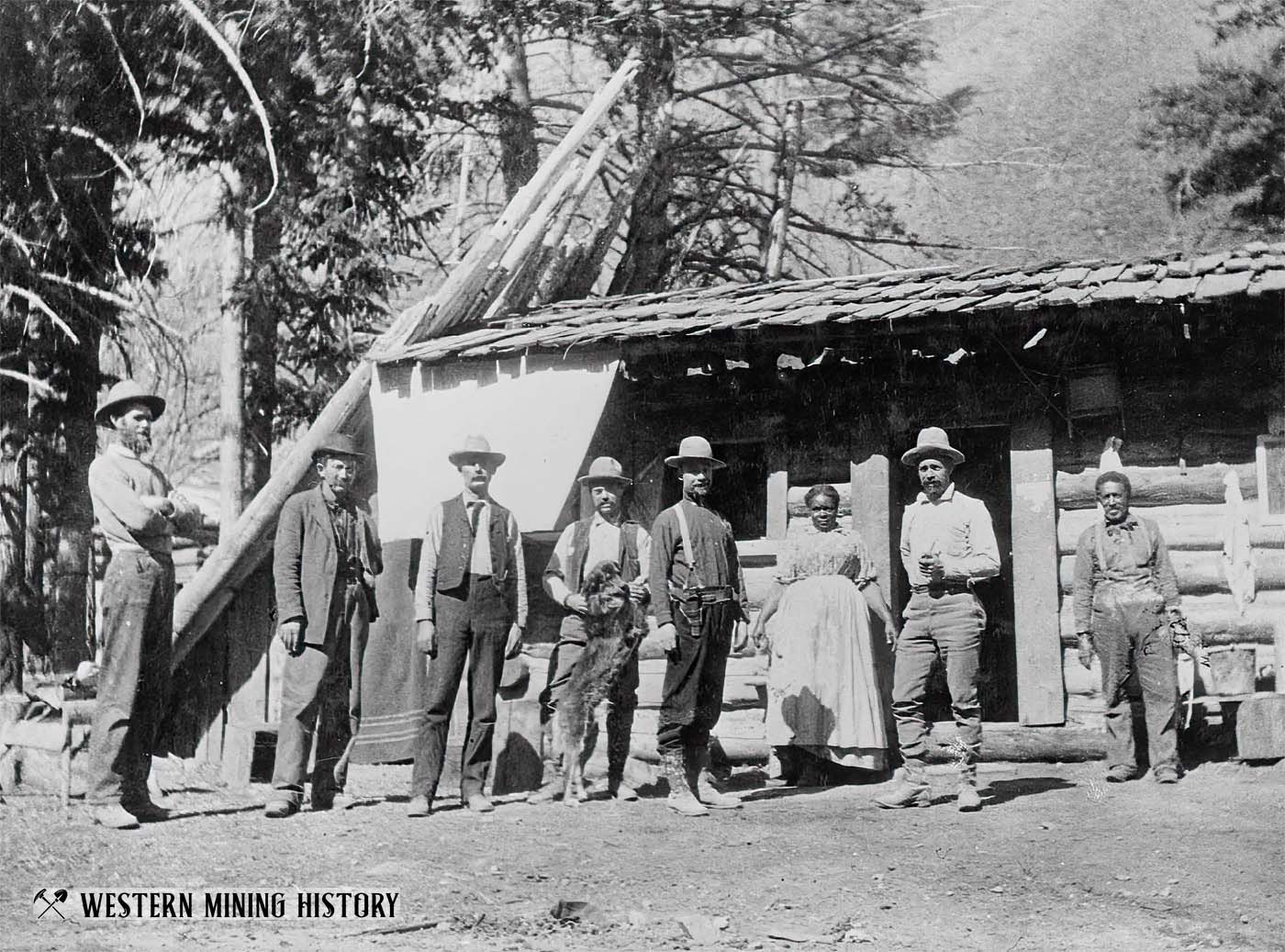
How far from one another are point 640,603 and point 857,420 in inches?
90.2

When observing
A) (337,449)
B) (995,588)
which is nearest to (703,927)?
(337,449)

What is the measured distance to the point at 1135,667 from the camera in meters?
7.25

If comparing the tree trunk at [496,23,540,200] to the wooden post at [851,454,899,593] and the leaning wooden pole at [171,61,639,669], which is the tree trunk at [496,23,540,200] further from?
the wooden post at [851,454,899,593]

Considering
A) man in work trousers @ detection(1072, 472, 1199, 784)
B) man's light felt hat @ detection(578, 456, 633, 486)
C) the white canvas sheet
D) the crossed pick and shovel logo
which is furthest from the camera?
the white canvas sheet

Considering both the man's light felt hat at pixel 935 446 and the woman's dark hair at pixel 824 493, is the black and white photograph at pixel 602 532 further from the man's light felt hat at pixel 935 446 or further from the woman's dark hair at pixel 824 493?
the woman's dark hair at pixel 824 493

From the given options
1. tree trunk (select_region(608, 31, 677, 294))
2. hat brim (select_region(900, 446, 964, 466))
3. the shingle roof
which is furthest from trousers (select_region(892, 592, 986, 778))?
tree trunk (select_region(608, 31, 677, 294))

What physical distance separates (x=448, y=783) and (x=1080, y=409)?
4.45 metres

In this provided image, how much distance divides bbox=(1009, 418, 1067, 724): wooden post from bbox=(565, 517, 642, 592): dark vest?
2455 millimetres

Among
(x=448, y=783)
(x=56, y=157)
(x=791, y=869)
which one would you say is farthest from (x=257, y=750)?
(x=56, y=157)

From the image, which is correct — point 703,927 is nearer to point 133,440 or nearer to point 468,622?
point 468,622

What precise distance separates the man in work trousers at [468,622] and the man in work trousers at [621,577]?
326 millimetres

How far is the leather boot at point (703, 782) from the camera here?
672cm

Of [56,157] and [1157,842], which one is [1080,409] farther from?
[56,157]

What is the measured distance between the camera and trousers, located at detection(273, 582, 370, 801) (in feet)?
22.0
